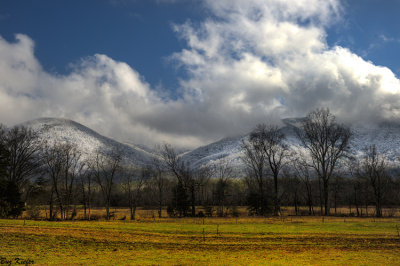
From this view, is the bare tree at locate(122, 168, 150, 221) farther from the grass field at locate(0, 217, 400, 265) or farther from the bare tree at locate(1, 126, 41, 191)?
the grass field at locate(0, 217, 400, 265)

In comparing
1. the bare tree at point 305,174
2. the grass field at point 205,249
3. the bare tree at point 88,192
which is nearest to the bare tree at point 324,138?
the bare tree at point 305,174

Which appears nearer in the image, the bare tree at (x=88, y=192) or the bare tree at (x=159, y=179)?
the bare tree at (x=88, y=192)

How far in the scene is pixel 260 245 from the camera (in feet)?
93.9

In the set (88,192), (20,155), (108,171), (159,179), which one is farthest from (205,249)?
(108,171)

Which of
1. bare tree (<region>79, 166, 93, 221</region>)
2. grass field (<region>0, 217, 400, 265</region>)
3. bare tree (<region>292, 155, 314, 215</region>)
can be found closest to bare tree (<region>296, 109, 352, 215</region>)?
bare tree (<region>292, 155, 314, 215</region>)

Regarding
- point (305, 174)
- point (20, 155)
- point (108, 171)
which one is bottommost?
point (305, 174)

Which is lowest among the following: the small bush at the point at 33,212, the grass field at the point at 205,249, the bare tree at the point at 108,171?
the small bush at the point at 33,212

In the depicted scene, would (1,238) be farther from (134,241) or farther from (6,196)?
(6,196)

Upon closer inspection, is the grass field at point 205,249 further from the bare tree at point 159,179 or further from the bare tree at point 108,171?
the bare tree at point 159,179

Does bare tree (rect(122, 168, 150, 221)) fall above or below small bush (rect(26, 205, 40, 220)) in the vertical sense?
above

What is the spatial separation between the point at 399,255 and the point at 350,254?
3.56m

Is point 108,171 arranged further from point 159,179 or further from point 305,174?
point 305,174

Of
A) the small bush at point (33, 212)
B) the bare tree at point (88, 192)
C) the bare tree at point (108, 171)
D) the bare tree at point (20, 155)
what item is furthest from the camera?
the bare tree at point (108, 171)

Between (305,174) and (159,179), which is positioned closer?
(159,179)
